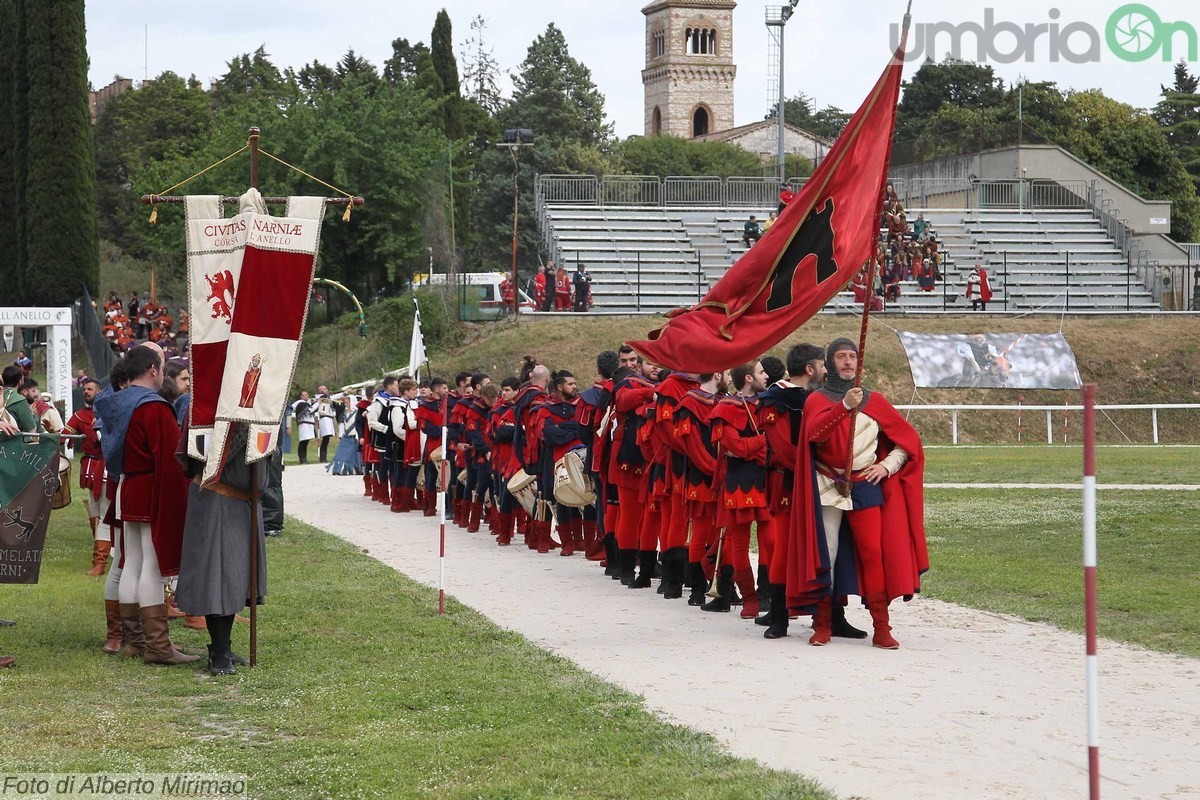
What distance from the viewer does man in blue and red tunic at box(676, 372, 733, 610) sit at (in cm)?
1195

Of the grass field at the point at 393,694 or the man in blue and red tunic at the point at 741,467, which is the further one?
the man in blue and red tunic at the point at 741,467

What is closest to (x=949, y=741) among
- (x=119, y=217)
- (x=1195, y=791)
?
(x=1195, y=791)

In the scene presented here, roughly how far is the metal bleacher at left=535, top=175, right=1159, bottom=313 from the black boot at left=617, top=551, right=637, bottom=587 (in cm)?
3078

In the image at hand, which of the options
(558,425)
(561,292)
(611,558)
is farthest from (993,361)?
Result: (611,558)

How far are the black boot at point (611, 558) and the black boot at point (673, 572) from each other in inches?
56.9

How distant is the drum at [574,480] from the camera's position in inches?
625

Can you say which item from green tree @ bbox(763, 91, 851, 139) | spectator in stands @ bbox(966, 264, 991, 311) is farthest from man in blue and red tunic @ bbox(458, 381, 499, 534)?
green tree @ bbox(763, 91, 851, 139)

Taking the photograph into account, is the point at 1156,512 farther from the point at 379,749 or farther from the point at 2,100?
the point at 2,100

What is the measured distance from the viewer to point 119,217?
269 ft

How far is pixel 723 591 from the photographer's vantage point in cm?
1252

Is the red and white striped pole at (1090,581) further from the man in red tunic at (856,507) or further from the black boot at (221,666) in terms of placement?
the black boot at (221,666)

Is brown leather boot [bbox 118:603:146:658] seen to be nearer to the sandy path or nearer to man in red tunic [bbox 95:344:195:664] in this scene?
man in red tunic [bbox 95:344:195:664]

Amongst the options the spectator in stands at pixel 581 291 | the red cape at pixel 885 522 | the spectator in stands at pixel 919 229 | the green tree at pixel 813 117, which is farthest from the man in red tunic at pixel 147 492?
the green tree at pixel 813 117

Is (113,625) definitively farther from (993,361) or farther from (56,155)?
(56,155)
